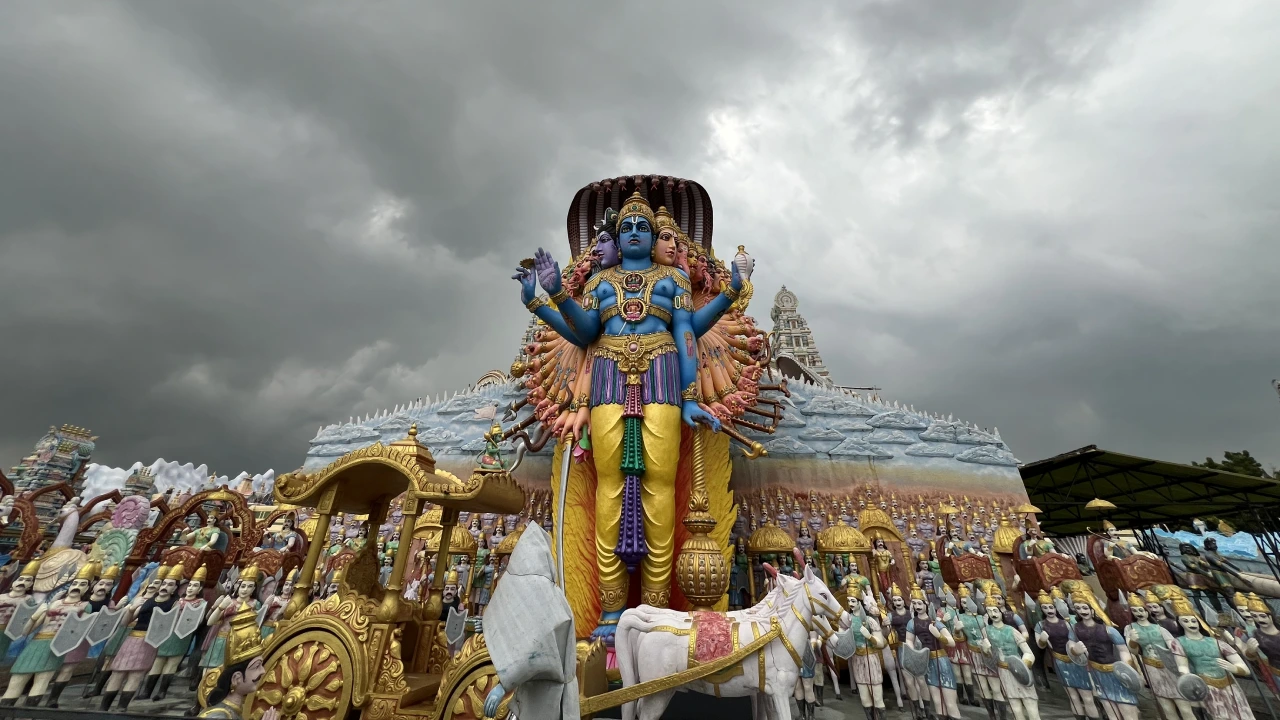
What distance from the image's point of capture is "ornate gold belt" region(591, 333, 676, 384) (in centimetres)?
539

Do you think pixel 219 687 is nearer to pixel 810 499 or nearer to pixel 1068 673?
pixel 1068 673

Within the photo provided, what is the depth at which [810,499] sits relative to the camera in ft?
26.1

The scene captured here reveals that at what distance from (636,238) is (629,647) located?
4520 mm

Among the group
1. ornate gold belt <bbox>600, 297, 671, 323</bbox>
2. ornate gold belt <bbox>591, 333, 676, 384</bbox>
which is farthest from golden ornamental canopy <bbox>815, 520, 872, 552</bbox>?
ornate gold belt <bbox>600, 297, 671, 323</bbox>

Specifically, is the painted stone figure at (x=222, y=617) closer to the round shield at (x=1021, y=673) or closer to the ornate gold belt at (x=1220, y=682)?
the round shield at (x=1021, y=673)

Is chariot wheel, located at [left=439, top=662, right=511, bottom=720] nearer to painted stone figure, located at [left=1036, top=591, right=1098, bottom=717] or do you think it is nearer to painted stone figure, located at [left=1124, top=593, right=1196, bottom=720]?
painted stone figure, located at [left=1036, top=591, right=1098, bottom=717]

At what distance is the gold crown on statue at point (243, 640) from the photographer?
9.78ft

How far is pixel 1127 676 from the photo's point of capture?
13.1ft

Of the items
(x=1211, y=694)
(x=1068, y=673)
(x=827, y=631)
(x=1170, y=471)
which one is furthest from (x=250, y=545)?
(x=1170, y=471)

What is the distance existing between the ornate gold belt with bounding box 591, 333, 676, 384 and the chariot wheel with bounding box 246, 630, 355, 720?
338cm

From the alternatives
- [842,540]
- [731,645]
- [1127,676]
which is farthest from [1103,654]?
[731,645]

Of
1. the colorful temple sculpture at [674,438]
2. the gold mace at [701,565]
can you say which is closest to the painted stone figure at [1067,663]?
the colorful temple sculpture at [674,438]

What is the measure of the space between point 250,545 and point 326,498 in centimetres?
488

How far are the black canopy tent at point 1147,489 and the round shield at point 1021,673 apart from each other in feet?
13.2
